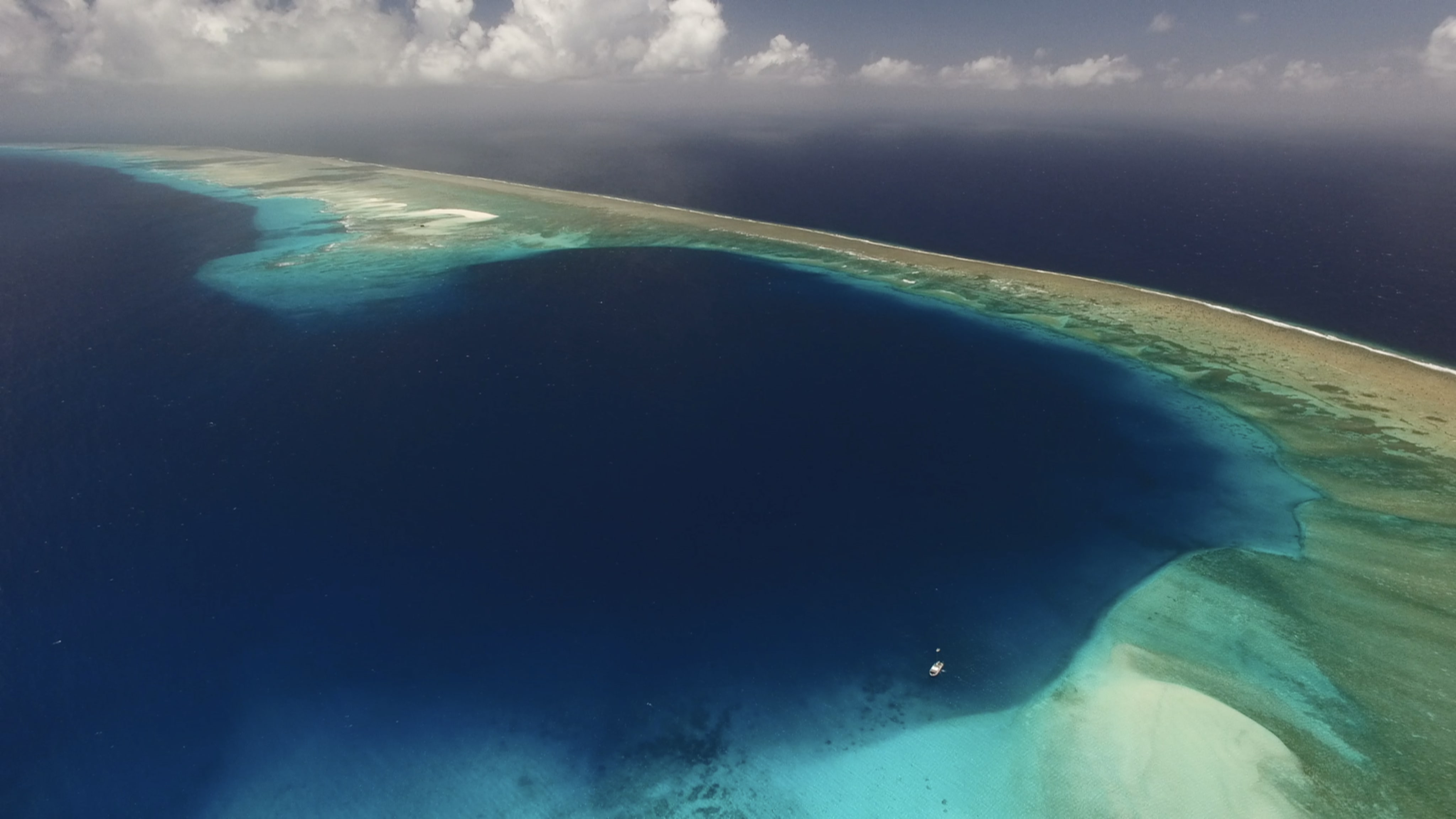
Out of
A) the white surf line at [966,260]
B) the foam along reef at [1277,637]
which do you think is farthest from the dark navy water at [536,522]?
the white surf line at [966,260]

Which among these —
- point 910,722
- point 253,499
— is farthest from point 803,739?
point 253,499

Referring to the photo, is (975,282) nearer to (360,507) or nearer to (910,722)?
(910,722)

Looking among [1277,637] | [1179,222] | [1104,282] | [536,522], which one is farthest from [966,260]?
[536,522]

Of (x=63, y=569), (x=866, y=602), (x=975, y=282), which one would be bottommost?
(x=63, y=569)

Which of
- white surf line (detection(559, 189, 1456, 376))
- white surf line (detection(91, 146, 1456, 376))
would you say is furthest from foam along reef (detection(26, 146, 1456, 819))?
white surf line (detection(91, 146, 1456, 376))

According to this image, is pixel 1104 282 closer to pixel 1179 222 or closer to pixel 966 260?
pixel 966 260

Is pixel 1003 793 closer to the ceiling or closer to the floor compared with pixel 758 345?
closer to the floor

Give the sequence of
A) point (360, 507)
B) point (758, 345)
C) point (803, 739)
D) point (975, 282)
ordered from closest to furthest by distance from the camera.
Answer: point (803, 739) < point (360, 507) < point (758, 345) < point (975, 282)
